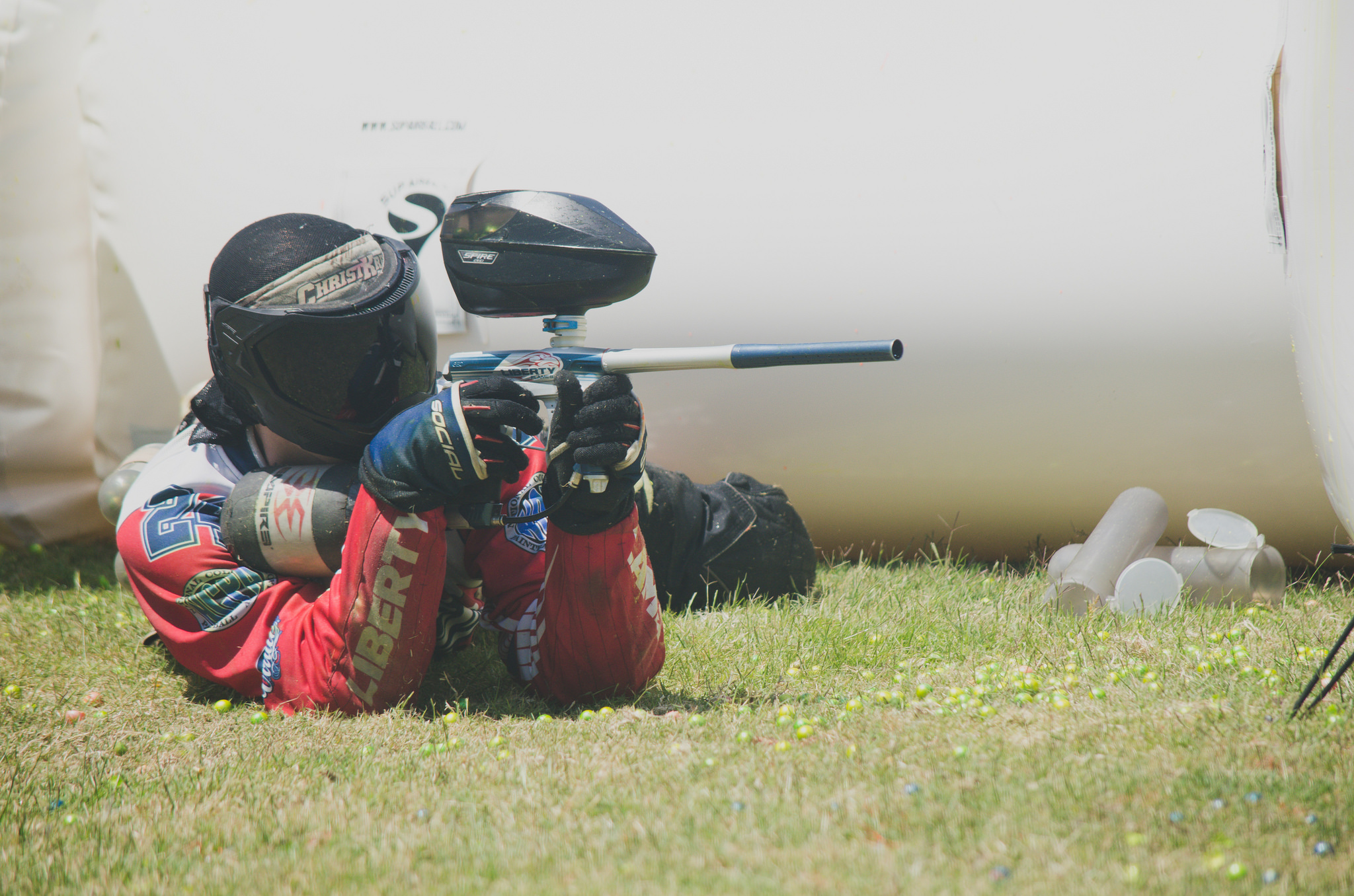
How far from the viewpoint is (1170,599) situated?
8.92 feet

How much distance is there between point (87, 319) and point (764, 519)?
8.98ft

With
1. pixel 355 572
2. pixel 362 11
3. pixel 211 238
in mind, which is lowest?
pixel 355 572

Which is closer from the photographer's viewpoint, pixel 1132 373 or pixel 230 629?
pixel 230 629

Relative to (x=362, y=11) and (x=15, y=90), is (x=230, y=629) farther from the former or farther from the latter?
(x=15, y=90)

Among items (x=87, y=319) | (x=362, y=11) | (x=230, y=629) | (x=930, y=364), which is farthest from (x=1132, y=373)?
(x=87, y=319)

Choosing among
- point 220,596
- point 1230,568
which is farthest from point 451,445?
point 1230,568

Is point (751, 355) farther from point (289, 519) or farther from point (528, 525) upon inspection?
point (289, 519)

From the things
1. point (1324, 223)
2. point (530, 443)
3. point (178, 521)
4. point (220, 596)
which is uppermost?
point (1324, 223)

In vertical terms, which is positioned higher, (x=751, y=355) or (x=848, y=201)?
(x=848, y=201)

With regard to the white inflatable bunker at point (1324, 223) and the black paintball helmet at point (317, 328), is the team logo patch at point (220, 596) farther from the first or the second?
the white inflatable bunker at point (1324, 223)

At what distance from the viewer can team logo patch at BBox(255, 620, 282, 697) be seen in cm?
212

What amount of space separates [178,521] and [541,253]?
1.03 metres

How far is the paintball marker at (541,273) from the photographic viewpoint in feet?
6.46

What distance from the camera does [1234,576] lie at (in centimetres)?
282
